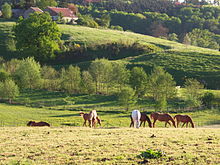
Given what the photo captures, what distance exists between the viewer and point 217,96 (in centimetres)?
5547

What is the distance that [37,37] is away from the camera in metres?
80.6

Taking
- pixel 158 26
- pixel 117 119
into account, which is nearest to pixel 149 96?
pixel 117 119

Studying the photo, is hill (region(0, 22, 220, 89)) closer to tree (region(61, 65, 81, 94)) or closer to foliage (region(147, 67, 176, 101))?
foliage (region(147, 67, 176, 101))

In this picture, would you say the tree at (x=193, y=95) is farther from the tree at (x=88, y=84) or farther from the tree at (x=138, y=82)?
the tree at (x=88, y=84)

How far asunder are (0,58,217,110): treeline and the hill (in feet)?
42.8

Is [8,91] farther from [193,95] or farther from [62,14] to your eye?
[62,14]

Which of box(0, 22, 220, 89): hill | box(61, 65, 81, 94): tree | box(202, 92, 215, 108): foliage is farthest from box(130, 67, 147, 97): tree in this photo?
box(0, 22, 220, 89): hill

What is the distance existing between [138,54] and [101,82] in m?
31.2

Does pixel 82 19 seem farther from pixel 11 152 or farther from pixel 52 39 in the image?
pixel 11 152

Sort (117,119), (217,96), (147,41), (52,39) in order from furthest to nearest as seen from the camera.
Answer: (147,41) < (52,39) < (217,96) < (117,119)

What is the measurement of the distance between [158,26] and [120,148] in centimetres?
14914

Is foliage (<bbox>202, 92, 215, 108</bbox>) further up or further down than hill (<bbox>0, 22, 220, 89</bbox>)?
further down

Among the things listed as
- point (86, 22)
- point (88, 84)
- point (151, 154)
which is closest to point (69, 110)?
point (88, 84)

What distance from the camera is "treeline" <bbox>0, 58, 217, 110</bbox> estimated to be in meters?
54.8
